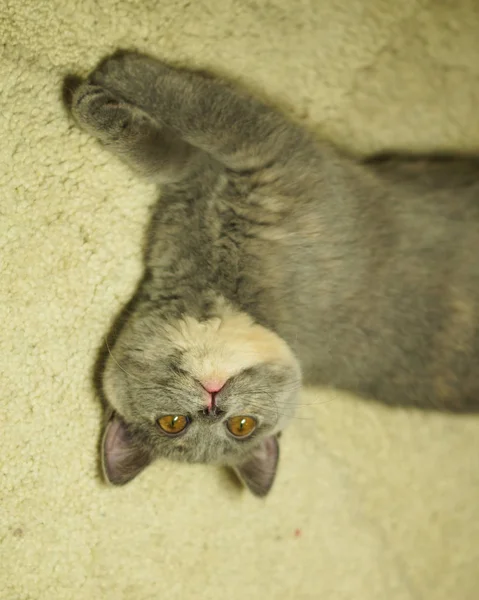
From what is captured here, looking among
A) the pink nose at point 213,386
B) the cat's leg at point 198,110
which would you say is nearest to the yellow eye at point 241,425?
the pink nose at point 213,386

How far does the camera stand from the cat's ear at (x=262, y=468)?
1.42 m

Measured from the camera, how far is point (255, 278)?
130 cm

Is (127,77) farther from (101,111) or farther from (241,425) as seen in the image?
(241,425)

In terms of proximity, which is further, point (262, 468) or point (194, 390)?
point (262, 468)

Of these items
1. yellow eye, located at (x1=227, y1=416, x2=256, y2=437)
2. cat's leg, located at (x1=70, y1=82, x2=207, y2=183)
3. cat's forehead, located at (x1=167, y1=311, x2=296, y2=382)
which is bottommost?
yellow eye, located at (x1=227, y1=416, x2=256, y2=437)

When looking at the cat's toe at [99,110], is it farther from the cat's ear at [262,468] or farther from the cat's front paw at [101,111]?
the cat's ear at [262,468]

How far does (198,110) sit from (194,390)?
533 mm

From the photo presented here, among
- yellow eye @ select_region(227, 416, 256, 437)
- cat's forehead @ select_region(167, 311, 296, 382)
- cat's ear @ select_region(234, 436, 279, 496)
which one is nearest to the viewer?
cat's forehead @ select_region(167, 311, 296, 382)

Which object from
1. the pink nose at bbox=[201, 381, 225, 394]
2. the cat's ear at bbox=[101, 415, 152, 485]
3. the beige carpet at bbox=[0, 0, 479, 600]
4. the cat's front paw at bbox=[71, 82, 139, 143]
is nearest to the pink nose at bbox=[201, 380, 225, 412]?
the pink nose at bbox=[201, 381, 225, 394]

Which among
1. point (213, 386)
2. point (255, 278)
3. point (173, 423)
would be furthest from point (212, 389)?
point (255, 278)

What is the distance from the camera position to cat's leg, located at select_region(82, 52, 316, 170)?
1253 millimetres

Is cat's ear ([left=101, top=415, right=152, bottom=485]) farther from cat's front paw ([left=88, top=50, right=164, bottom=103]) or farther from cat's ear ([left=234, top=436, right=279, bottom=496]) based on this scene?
cat's front paw ([left=88, top=50, right=164, bottom=103])

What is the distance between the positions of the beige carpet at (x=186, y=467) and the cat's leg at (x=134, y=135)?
0.21ft

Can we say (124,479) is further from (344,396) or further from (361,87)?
(361,87)
